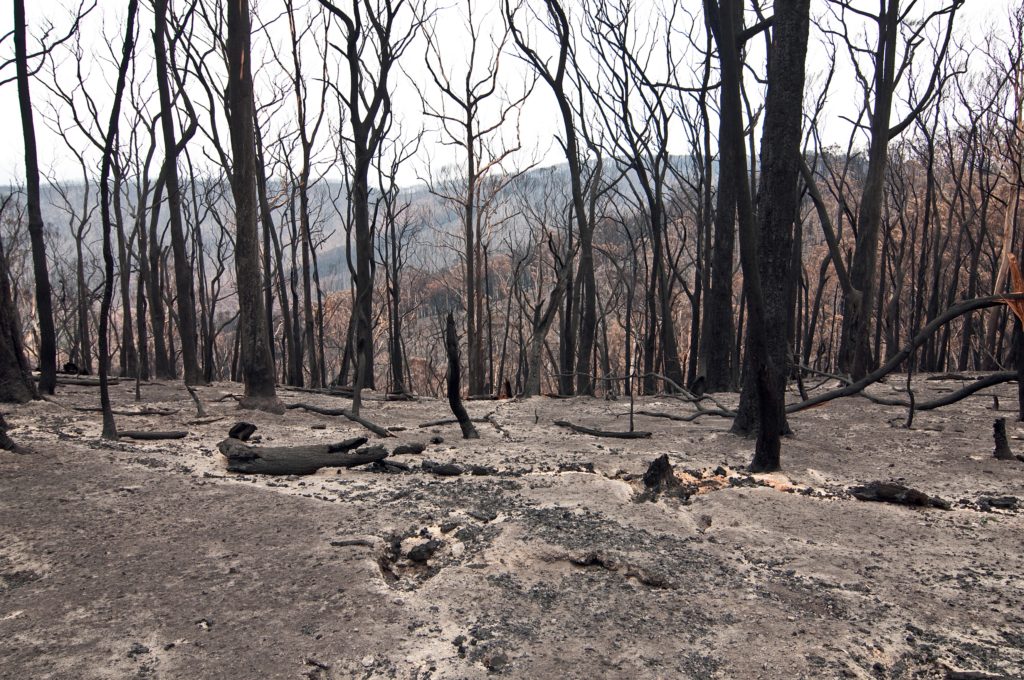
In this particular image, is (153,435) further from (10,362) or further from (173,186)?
(173,186)

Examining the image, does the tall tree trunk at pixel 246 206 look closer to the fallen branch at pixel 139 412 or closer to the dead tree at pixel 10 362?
the fallen branch at pixel 139 412

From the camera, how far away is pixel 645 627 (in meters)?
2.31

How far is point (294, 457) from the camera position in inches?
168

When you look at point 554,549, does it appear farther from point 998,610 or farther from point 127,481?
point 127,481

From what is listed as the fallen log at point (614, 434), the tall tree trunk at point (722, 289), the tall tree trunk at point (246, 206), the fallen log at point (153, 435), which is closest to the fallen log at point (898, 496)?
the fallen log at point (614, 434)

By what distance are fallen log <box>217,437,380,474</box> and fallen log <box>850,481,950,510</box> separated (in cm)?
291

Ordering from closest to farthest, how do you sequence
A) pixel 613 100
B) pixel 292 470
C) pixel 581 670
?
1. pixel 581 670
2. pixel 292 470
3. pixel 613 100

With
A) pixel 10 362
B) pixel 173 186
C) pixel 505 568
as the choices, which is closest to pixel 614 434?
pixel 505 568

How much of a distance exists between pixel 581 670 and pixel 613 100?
1283cm

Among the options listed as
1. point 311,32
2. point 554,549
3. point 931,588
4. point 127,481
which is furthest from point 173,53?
point 931,588

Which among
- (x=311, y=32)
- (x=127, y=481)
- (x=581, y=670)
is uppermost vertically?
(x=311, y=32)

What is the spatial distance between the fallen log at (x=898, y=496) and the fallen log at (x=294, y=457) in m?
2.91

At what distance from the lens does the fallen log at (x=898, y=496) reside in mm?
3527

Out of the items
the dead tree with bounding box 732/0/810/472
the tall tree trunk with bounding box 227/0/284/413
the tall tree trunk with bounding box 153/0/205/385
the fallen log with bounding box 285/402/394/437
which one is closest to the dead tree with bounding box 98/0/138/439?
the fallen log with bounding box 285/402/394/437
